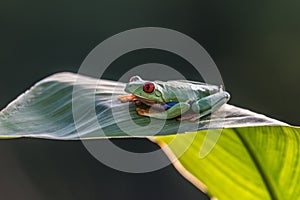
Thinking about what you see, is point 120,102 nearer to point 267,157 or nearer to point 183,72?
point 267,157

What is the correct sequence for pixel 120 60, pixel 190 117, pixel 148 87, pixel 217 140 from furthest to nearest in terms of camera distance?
pixel 120 60 → pixel 148 87 → pixel 190 117 → pixel 217 140

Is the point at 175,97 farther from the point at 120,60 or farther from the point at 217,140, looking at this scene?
the point at 120,60

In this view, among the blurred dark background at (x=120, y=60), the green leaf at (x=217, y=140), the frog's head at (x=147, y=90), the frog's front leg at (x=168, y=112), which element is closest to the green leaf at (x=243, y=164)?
the green leaf at (x=217, y=140)

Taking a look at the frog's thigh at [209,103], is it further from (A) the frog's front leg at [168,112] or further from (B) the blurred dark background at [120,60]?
(B) the blurred dark background at [120,60]

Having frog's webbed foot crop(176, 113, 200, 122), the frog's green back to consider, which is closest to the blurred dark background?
the frog's green back

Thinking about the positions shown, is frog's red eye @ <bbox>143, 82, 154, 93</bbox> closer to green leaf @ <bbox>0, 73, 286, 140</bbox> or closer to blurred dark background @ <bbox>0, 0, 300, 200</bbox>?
green leaf @ <bbox>0, 73, 286, 140</bbox>

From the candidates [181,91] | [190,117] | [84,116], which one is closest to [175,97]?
[181,91]
